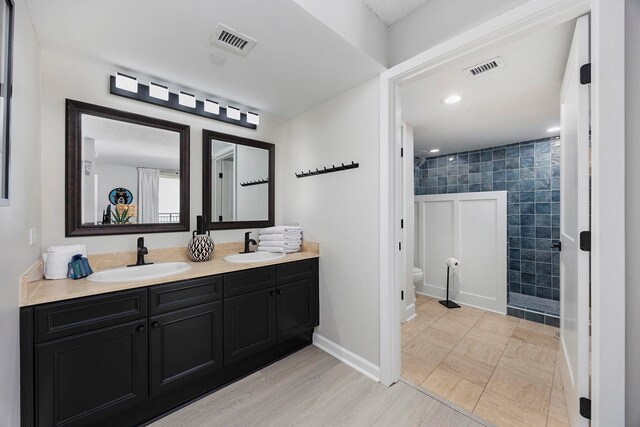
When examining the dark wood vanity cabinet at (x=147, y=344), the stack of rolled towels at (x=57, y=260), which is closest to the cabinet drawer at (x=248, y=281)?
the dark wood vanity cabinet at (x=147, y=344)

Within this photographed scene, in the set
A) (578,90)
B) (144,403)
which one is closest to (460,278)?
(578,90)

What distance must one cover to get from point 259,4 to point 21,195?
56.2 inches

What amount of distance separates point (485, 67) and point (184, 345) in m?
2.80

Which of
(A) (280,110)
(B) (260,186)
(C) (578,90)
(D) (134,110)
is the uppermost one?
(A) (280,110)

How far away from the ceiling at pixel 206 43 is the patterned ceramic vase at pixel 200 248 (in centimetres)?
123

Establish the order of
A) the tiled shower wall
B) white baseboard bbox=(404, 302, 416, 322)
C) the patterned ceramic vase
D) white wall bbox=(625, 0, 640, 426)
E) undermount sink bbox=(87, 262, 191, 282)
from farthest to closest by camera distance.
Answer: the tiled shower wall
white baseboard bbox=(404, 302, 416, 322)
the patterned ceramic vase
undermount sink bbox=(87, 262, 191, 282)
white wall bbox=(625, 0, 640, 426)

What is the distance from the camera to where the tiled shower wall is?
357 centimetres

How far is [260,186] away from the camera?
2760 mm

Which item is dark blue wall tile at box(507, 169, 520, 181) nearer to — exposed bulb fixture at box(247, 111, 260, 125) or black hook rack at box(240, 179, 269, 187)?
black hook rack at box(240, 179, 269, 187)

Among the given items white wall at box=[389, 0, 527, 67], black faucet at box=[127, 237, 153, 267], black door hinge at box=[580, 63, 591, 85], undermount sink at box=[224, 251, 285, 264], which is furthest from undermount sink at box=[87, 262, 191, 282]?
black door hinge at box=[580, 63, 591, 85]

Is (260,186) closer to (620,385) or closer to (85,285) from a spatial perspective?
(85,285)

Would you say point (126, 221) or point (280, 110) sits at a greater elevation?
point (280, 110)

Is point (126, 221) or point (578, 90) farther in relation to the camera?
point (126, 221)

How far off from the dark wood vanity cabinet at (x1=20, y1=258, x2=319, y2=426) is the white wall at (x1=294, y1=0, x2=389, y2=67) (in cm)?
168
